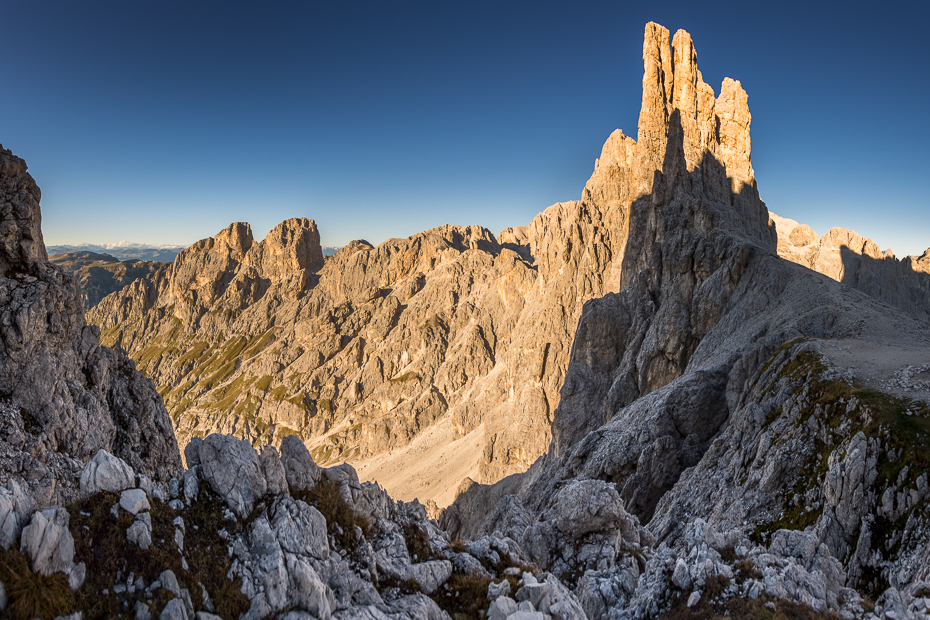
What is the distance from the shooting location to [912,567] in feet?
62.5

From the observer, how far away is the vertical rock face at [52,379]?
23.8 metres

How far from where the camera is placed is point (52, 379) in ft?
88.6

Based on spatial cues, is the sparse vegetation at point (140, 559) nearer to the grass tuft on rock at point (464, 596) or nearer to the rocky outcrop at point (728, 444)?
the grass tuft on rock at point (464, 596)

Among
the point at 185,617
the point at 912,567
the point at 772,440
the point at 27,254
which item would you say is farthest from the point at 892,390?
the point at 27,254

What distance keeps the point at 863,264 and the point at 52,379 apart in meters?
200

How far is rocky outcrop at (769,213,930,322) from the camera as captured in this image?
14150 cm

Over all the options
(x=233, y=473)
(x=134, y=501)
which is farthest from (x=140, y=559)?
(x=233, y=473)

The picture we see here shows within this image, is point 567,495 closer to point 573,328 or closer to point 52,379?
point 52,379

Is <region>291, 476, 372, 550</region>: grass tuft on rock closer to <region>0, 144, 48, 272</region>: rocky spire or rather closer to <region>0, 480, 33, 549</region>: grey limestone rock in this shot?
<region>0, 480, 33, 549</region>: grey limestone rock

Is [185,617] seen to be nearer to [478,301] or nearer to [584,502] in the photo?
[584,502]

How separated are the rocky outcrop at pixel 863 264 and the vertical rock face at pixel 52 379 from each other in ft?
532

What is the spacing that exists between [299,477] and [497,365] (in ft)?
483

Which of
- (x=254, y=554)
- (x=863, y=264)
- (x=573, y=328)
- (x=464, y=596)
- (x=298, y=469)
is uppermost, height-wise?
(x=863, y=264)

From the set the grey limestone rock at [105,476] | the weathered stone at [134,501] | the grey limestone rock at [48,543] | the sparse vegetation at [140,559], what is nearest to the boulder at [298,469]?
the sparse vegetation at [140,559]
